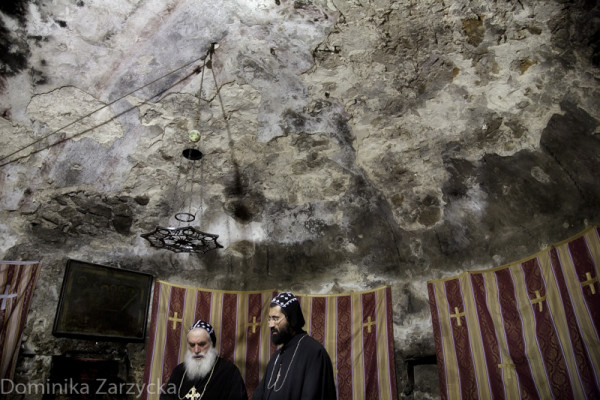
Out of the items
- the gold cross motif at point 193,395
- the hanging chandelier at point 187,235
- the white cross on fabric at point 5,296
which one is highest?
the hanging chandelier at point 187,235

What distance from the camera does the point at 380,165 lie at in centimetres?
618

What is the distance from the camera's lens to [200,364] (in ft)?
17.5

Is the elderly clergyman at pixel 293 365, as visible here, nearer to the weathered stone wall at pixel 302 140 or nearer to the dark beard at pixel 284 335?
the dark beard at pixel 284 335

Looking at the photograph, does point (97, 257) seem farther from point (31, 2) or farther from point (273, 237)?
point (31, 2)

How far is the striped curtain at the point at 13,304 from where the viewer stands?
5211 millimetres

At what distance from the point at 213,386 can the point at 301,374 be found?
212 cm

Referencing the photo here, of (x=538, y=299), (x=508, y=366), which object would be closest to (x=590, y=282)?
(x=538, y=299)

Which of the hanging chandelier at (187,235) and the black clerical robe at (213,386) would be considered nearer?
the hanging chandelier at (187,235)

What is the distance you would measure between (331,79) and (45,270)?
169 inches

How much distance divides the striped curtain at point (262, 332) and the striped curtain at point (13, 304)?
4.95 feet

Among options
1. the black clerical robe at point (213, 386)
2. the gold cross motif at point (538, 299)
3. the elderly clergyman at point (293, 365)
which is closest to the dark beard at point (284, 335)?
the elderly clergyman at point (293, 365)

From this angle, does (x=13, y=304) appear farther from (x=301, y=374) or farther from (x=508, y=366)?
(x=508, y=366)

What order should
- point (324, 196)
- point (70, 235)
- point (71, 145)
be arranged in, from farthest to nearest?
point (324, 196), point (70, 235), point (71, 145)

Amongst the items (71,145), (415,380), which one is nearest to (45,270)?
(71,145)
